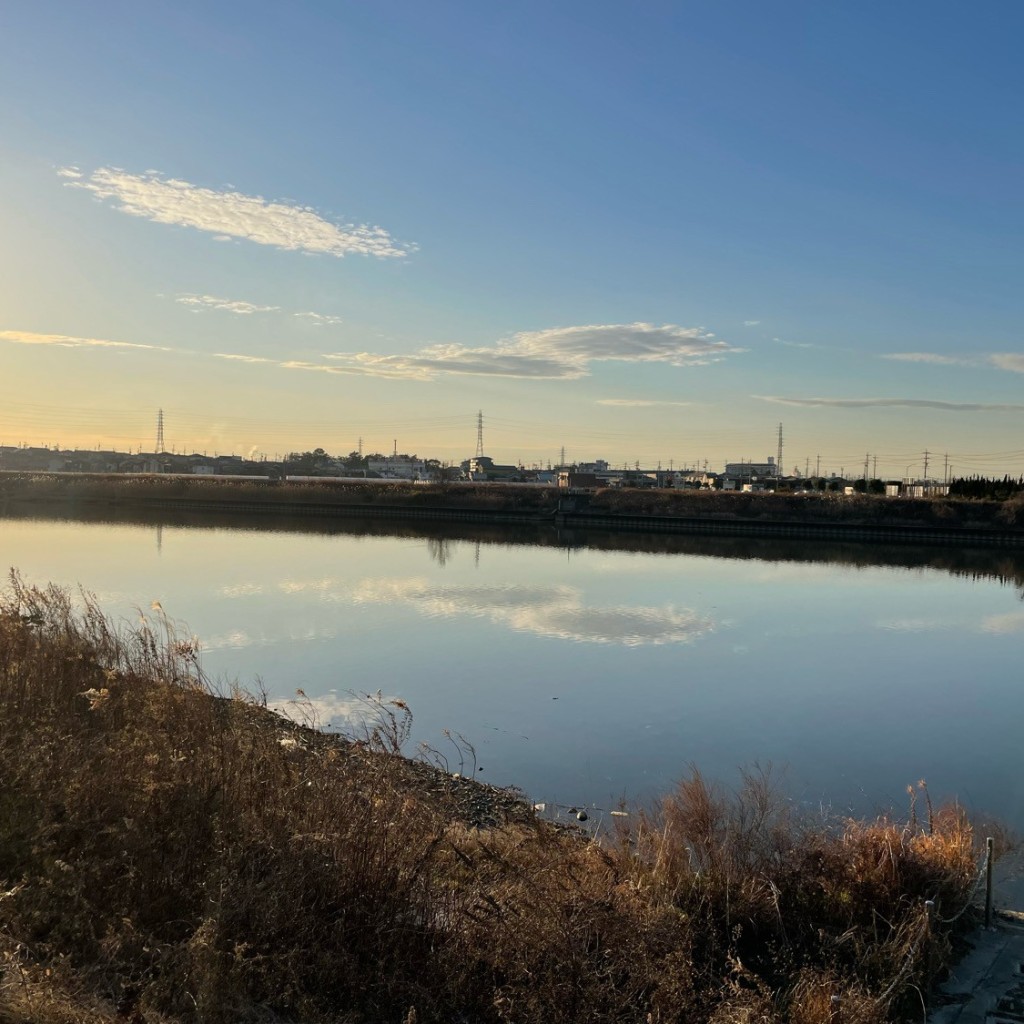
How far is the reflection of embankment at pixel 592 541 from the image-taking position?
38.6 meters

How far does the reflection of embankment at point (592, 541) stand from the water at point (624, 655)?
9.61 ft

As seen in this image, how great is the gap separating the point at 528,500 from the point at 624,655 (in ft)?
148

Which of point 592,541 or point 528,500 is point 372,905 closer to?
point 592,541

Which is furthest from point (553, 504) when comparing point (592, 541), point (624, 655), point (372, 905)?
point (372, 905)

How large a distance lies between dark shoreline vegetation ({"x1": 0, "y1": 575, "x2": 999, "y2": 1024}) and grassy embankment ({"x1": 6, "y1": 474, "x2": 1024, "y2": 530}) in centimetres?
5148

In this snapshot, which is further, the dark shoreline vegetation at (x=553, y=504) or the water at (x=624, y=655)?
the dark shoreline vegetation at (x=553, y=504)

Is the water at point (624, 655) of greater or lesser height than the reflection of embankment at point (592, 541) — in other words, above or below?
below

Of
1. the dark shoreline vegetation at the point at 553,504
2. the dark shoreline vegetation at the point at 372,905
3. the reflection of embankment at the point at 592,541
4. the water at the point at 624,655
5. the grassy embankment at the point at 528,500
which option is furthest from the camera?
the grassy embankment at the point at 528,500

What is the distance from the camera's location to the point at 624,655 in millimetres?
16906

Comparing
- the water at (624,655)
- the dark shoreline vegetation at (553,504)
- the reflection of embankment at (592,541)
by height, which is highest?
the dark shoreline vegetation at (553,504)

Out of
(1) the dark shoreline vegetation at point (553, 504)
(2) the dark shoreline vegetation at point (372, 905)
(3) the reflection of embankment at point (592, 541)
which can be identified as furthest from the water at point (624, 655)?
(1) the dark shoreline vegetation at point (553, 504)

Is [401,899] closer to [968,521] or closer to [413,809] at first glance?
[413,809]

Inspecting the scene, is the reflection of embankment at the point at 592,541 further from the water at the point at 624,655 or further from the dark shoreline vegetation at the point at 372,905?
the dark shoreline vegetation at the point at 372,905

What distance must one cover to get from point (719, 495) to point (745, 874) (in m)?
54.6
